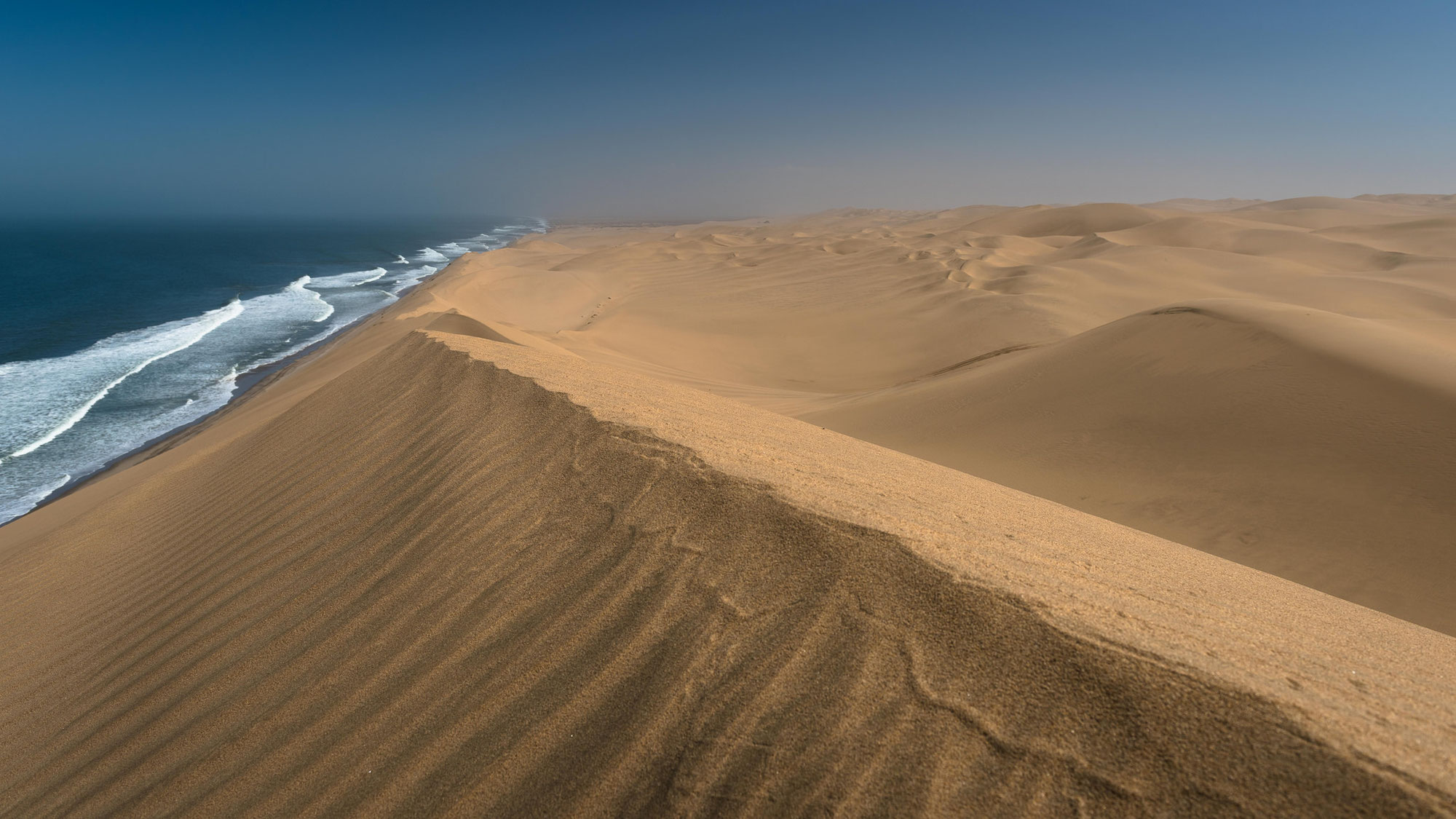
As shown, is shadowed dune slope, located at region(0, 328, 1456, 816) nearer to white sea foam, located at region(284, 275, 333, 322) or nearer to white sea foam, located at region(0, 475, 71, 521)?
white sea foam, located at region(0, 475, 71, 521)

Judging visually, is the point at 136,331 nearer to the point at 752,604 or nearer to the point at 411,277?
the point at 411,277

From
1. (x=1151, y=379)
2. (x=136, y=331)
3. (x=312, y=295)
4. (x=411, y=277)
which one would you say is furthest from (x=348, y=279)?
(x=1151, y=379)

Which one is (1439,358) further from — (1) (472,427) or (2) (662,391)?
(1) (472,427)

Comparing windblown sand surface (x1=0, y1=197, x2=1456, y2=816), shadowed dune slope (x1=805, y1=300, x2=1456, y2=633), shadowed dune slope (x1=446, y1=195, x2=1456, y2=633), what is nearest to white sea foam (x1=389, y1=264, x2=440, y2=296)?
shadowed dune slope (x1=446, y1=195, x2=1456, y2=633)

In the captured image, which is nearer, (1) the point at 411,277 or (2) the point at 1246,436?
(2) the point at 1246,436

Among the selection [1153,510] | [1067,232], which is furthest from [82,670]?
[1067,232]

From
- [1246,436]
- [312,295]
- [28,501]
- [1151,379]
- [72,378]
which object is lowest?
[28,501]

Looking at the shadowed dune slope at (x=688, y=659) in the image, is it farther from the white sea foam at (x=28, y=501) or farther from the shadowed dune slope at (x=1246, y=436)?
the white sea foam at (x=28, y=501)
